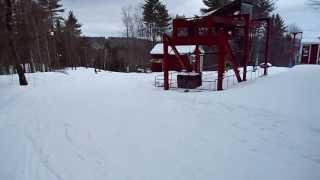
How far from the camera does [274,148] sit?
894 cm

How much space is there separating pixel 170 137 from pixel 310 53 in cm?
2646

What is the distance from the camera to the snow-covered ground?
25.5 ft

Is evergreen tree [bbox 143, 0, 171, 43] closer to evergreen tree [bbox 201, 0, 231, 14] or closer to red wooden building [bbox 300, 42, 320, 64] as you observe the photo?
evergreen tree [bbox 201, 0, 231, 14]

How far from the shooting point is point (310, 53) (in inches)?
1266

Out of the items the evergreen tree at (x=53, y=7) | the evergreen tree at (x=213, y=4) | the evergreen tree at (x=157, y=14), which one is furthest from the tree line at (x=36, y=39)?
the evergreen tree at (x=213, y=4)

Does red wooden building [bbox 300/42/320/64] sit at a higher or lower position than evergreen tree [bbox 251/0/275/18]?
lower

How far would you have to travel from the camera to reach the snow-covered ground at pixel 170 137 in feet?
25.5

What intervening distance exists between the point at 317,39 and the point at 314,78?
1557 cm

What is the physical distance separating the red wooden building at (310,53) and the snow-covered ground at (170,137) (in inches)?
627

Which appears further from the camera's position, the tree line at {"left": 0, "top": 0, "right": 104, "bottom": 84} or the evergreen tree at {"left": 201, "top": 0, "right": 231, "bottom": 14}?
the evergreen tree at {"left": 201, "top": 0, "right": 231, "bottom": 14}

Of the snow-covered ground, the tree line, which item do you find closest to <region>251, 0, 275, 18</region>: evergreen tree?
the tree line

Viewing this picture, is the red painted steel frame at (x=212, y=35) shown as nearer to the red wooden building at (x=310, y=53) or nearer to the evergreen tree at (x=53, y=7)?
the red wooden building at (x=310, y=53)

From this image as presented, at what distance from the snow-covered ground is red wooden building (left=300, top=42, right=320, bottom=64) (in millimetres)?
15931

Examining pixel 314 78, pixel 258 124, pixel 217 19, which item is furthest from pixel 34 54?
pixel 258 124
